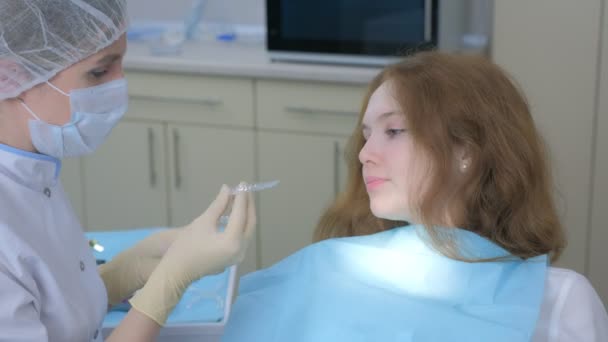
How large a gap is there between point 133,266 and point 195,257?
27 centimetres

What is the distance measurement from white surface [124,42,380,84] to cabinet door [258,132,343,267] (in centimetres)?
22

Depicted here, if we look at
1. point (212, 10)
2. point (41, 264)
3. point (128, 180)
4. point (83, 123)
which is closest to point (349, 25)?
point (212, 10)

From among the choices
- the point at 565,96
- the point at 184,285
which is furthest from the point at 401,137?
the point at 565,96

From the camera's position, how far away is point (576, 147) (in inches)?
108

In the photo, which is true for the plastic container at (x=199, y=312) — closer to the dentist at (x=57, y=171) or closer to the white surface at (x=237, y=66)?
the dentist at (x=57, y=171)

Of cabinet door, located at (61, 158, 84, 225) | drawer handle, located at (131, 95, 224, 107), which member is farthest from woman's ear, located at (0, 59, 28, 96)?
cabinet door, located at (61, 158, 84, 225)

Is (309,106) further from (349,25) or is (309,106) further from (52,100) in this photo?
(52,100)

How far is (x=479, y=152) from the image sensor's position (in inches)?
61.6

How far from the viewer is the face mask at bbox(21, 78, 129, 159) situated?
1483 millimetres

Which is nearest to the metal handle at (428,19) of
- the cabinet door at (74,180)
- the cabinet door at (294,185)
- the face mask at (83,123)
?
the cabinet door at (294,185)

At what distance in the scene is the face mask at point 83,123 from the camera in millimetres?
1483

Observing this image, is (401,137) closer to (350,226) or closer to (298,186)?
(350,226)

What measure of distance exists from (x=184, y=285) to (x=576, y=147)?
5.22 ft

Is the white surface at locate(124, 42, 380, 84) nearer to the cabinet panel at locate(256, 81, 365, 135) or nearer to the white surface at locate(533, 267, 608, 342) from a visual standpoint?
the cabinet panel at locate(256, 81, 365, 135)
